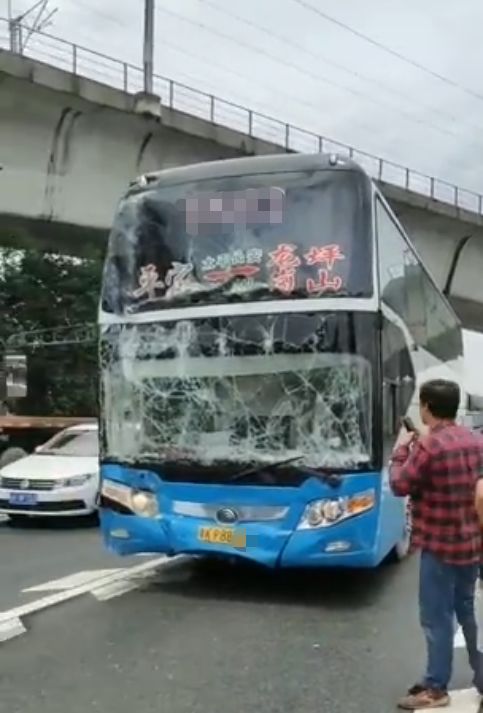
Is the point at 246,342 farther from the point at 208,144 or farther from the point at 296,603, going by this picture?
the point at 208,144

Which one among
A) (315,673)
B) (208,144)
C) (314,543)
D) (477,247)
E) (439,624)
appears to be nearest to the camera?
(439,624)

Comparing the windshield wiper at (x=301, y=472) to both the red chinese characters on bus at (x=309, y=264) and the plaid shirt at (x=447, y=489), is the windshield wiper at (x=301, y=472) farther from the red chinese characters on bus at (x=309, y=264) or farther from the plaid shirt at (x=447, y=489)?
the plaid shirt at (x=447, y=489)

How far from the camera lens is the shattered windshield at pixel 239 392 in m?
7.45

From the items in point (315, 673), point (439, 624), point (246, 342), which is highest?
point (246, 342)

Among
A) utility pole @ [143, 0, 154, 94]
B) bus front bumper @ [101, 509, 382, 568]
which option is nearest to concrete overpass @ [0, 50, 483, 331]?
utility pole @ [143, 0, 154, 94]

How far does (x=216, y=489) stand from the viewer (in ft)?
24.9

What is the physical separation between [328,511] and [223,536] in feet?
2.90

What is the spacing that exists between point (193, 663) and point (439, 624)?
174cm

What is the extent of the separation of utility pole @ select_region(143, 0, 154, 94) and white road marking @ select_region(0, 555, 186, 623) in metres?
12.0

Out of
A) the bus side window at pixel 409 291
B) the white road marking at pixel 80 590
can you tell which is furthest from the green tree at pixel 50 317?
the white road marking at pixel 80 590

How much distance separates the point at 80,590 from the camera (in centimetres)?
796

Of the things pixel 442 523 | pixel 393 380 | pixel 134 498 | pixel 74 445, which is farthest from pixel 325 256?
pixel 74 445

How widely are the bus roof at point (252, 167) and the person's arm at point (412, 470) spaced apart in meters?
3.52

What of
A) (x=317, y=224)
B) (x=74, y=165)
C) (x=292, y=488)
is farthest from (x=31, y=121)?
(x=292, y=488)
